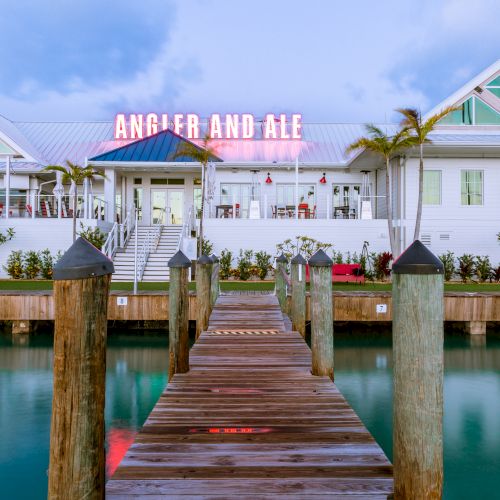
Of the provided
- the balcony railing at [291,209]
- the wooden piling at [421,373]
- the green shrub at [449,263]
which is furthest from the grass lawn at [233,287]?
the wooden piling at [421,373]

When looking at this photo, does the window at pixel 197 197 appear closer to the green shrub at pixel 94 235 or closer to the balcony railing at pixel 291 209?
the balcony railing at pixel 291 209

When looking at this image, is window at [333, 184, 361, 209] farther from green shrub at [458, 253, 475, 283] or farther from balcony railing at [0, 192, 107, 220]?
balcony railing at [0, 192, 107, 220]

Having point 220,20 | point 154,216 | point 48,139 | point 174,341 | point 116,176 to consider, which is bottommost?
point 174,341

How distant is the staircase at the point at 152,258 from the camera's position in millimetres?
17734

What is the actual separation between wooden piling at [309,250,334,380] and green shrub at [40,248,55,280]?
1541 centimetres

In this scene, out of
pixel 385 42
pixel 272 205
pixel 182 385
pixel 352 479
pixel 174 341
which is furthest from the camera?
pixel 385 42

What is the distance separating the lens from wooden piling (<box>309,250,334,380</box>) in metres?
5.49

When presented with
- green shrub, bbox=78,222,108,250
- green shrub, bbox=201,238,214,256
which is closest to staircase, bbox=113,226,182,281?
Result: green shrub, bbox=78,222,108,250

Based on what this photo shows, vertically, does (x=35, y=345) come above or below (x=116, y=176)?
below

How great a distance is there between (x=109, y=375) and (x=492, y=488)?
848 cm

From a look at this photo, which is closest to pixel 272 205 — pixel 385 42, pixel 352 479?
pixel 352 479

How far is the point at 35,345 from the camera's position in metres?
13.4

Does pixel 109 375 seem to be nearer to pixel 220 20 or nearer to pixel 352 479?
pixel 352 479

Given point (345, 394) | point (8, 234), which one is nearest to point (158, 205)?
point (8, 234)
